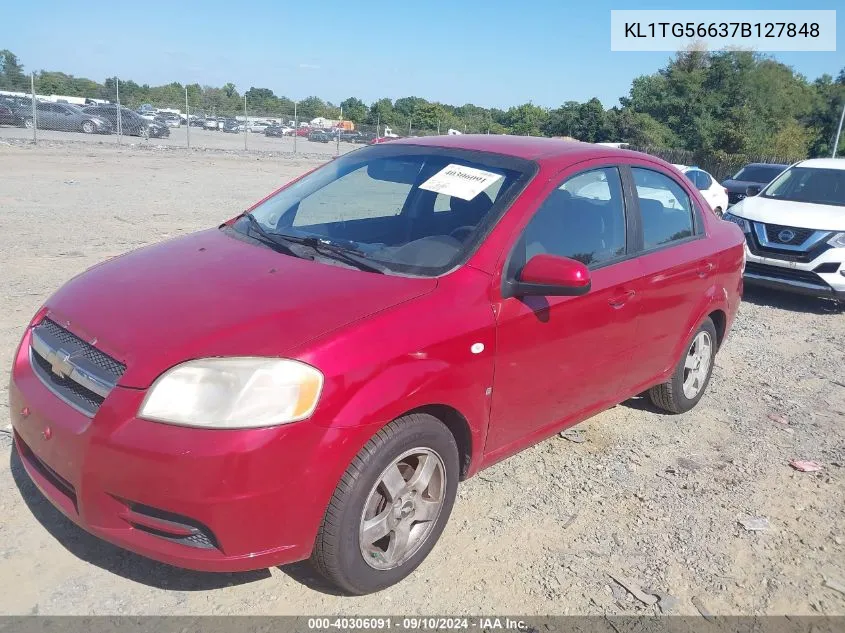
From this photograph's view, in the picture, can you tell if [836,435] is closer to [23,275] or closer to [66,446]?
[66,446]

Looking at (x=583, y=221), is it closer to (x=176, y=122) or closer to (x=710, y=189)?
(x=710, y=189)

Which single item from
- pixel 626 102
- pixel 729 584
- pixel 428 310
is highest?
pixel 626 102

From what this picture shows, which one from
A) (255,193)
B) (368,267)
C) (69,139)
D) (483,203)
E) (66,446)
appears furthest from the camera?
(69,139)

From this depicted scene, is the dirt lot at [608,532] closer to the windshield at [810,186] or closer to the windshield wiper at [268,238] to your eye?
the windshield wiper at [268,238]

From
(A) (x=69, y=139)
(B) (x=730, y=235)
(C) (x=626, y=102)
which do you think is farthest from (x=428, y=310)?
(C) (x=626, y=102)

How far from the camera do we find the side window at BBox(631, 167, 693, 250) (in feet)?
13.5

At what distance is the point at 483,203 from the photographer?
3.33 m

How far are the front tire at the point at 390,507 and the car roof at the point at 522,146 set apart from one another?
1620 mm

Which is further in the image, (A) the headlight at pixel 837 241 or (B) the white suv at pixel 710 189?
(B) the white suv at pixel 710 189

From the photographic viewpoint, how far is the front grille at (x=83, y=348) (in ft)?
8.12

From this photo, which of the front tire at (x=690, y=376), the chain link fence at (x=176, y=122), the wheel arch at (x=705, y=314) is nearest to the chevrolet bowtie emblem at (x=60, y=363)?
the wheel arch at (x=705, y=314)

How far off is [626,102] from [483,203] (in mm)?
61743

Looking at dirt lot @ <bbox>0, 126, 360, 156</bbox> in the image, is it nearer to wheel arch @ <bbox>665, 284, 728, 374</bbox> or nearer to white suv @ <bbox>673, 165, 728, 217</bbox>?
white suv @ <bbox>673, 165, 728, 217</bbox>

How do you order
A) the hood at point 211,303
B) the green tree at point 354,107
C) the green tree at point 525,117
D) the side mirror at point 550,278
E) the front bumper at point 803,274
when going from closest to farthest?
the hood at point 211,303 < the side mirror at point 550,278 < the front bumper at point 803,274 < the green tree at point 354,107 < the green tree at point 525,117
